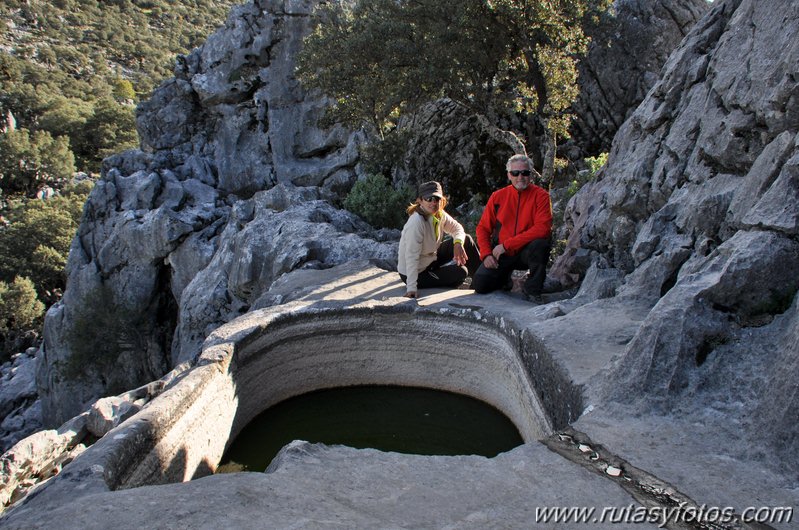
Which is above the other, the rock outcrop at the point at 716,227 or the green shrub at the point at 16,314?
the rock outcrop at the point at 716,227

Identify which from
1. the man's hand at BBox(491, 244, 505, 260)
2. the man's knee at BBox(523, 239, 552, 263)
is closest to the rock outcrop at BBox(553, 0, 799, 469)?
the man's knee at BBox(523, 239, 552, 263)

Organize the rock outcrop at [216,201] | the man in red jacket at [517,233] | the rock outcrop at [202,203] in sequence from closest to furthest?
the man in red jacket at [517,233]
the rock outcrop at [216,201]
the rock outcrop at [202,203]

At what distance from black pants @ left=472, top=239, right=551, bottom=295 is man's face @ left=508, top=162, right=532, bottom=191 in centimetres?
80

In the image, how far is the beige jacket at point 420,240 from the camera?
7559 millimetres

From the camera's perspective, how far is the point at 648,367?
3.91 meters

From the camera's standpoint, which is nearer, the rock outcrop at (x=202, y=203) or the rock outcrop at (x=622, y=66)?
the rock outcrop at (x=202, y=203)

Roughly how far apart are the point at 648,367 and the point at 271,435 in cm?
461

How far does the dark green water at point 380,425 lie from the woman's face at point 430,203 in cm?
248

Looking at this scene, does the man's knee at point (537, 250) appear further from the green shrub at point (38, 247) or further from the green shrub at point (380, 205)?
the green shrub at point (38, 247)

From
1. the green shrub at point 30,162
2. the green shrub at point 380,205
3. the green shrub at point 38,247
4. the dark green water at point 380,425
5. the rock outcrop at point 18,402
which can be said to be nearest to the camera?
the dark green water at point 380,425

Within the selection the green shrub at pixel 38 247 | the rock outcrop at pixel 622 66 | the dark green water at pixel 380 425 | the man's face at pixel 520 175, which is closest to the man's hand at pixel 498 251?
the man's face at pixel 520 175

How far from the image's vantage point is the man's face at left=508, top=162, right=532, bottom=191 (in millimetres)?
7473

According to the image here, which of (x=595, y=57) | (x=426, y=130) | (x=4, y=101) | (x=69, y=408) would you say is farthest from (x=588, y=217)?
(x=4, y=101)

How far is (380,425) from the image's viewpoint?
688 centimetres
